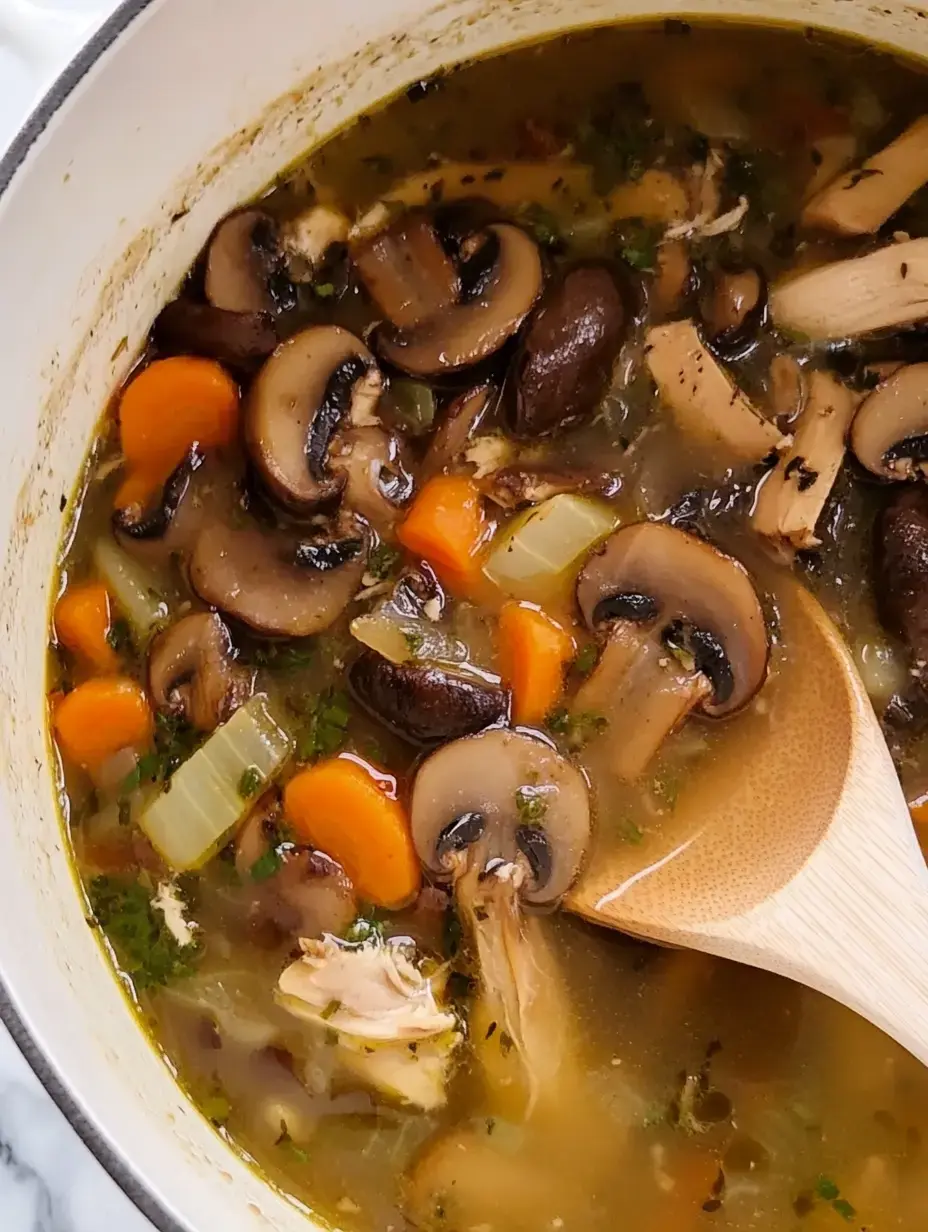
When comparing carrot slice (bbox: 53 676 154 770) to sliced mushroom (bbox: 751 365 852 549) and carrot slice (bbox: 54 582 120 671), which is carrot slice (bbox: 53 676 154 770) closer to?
carrot slice (bbox: 54 582 120 671)

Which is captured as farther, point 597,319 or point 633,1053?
point 633,1053

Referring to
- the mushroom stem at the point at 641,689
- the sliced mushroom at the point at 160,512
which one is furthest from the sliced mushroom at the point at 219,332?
the mushroom stem at the point at 641,689

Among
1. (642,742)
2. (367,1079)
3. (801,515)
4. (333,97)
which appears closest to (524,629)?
(642,742)

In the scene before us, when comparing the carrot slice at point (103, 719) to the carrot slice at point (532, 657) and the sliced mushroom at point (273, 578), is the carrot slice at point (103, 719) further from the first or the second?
the carrot slice at point (532, 657)

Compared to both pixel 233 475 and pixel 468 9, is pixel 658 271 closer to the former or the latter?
pixel 468 9

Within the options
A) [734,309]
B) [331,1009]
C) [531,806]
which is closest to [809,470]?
[734,309]

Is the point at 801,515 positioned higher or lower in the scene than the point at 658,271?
lower
